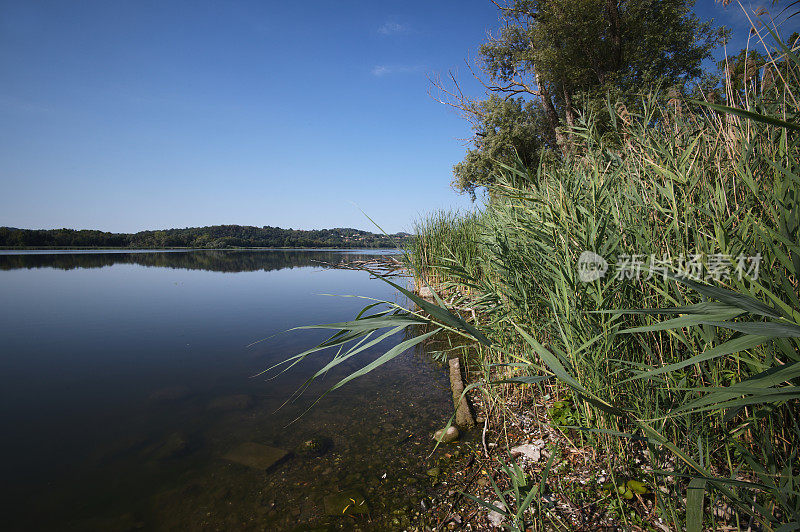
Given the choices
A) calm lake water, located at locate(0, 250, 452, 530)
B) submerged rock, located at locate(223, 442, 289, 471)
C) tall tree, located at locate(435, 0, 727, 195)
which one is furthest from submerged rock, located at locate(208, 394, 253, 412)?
tall tree, located at locate(435, 0, 727, 195)

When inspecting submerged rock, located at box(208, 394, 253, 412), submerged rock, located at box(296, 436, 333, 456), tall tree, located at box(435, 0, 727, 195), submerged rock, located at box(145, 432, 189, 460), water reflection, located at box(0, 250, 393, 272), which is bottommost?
submerged rock, located at box(145, 432, 189, 460)

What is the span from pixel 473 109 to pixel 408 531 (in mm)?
18906

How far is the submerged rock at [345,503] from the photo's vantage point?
81.9 inches

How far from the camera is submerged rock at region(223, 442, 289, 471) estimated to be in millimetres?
2627

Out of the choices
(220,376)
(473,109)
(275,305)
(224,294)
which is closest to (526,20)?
(473,109)

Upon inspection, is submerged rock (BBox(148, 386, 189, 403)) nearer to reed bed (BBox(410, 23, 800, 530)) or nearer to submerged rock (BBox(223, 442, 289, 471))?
submerged rock (BBox(223, 442, 289, 471))

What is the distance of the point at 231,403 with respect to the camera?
377 cm

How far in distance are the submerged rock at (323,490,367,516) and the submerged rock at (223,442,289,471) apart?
2.28 ft

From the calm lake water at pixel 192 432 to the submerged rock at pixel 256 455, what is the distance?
7 cm

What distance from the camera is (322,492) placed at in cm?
227

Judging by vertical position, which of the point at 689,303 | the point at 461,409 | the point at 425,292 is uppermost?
the point at 689,303

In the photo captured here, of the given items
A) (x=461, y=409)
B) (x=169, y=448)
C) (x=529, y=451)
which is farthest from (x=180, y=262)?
(x=529, y=451)

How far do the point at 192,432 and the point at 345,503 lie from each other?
1.99 meters

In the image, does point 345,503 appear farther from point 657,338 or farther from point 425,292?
point 425,292
